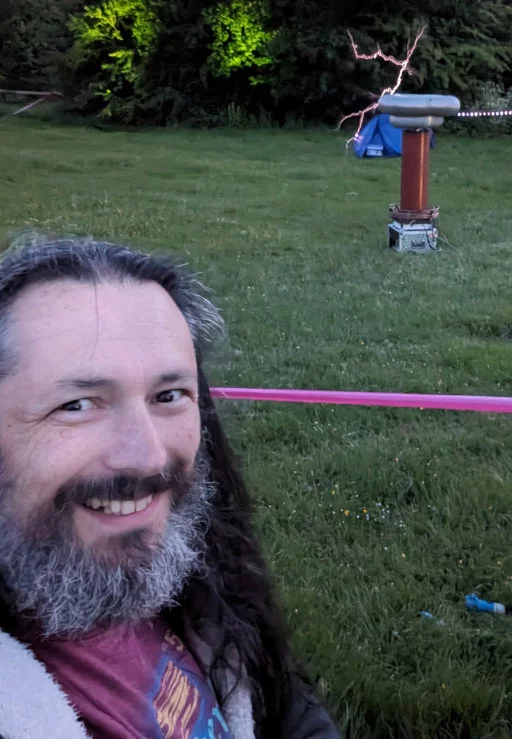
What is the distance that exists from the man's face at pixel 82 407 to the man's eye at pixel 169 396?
0.10 feet

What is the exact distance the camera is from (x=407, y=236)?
29.9 ft

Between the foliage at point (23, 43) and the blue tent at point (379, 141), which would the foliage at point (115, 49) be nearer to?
the foliage at point (23, 43)

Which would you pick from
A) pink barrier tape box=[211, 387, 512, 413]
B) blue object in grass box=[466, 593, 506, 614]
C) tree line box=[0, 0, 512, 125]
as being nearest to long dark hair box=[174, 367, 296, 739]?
pink barrier tape box=[211, 387, 512, 413]

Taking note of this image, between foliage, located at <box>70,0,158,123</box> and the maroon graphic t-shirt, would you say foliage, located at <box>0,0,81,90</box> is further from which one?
the maroon graphic t-shirt

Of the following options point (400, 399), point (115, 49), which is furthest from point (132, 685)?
point (115, 49)

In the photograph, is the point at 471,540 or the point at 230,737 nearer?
the point at 230,737

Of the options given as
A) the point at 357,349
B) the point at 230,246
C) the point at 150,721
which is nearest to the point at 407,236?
the point at 230,246

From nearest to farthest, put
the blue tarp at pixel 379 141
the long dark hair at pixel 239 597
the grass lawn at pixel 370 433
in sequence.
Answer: the long dark hair at pixel 239 597
the grass lawn at pixel 370 433
the blue tarp at pixel 379 141

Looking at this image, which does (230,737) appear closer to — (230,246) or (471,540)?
(471,540)

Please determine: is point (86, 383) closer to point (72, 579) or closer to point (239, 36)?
point (72, 579)

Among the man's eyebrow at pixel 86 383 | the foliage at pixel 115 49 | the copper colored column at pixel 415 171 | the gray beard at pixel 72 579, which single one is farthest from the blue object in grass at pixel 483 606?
the foliage at pixel 115 49

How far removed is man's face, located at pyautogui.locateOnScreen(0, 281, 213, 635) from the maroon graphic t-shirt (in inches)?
1.5

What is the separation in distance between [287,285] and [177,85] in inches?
899

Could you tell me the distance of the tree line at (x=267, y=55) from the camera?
25.9 m
